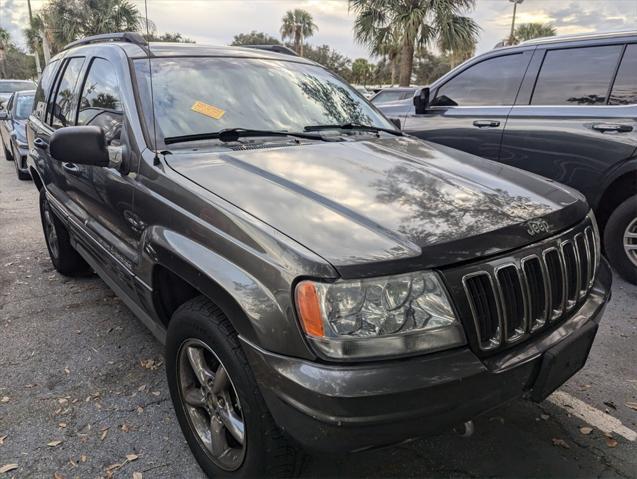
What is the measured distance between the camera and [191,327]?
6.56ft

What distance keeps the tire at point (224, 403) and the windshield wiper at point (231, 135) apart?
879 mm

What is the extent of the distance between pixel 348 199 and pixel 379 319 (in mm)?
578

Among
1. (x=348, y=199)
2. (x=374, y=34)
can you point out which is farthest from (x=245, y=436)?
(x=374, y=34)

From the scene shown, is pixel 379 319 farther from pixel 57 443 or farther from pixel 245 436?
pixel 57 443

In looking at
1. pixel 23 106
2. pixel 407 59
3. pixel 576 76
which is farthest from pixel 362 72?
pixel 576 76

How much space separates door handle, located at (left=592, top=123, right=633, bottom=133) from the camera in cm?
407

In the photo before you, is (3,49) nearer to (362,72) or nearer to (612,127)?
(362,72)

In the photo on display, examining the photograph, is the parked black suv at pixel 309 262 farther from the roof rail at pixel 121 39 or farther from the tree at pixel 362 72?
the tree at pixel 362 72

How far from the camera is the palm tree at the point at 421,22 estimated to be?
1667 centimetres

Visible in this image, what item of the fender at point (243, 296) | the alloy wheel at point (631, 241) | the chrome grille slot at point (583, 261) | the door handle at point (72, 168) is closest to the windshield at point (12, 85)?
the door handle at point (72, 168)

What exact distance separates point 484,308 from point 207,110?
1754mm

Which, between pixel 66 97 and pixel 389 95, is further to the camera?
pixel 389 95

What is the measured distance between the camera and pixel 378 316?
1.58 metres

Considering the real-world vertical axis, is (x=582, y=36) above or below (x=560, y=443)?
above
